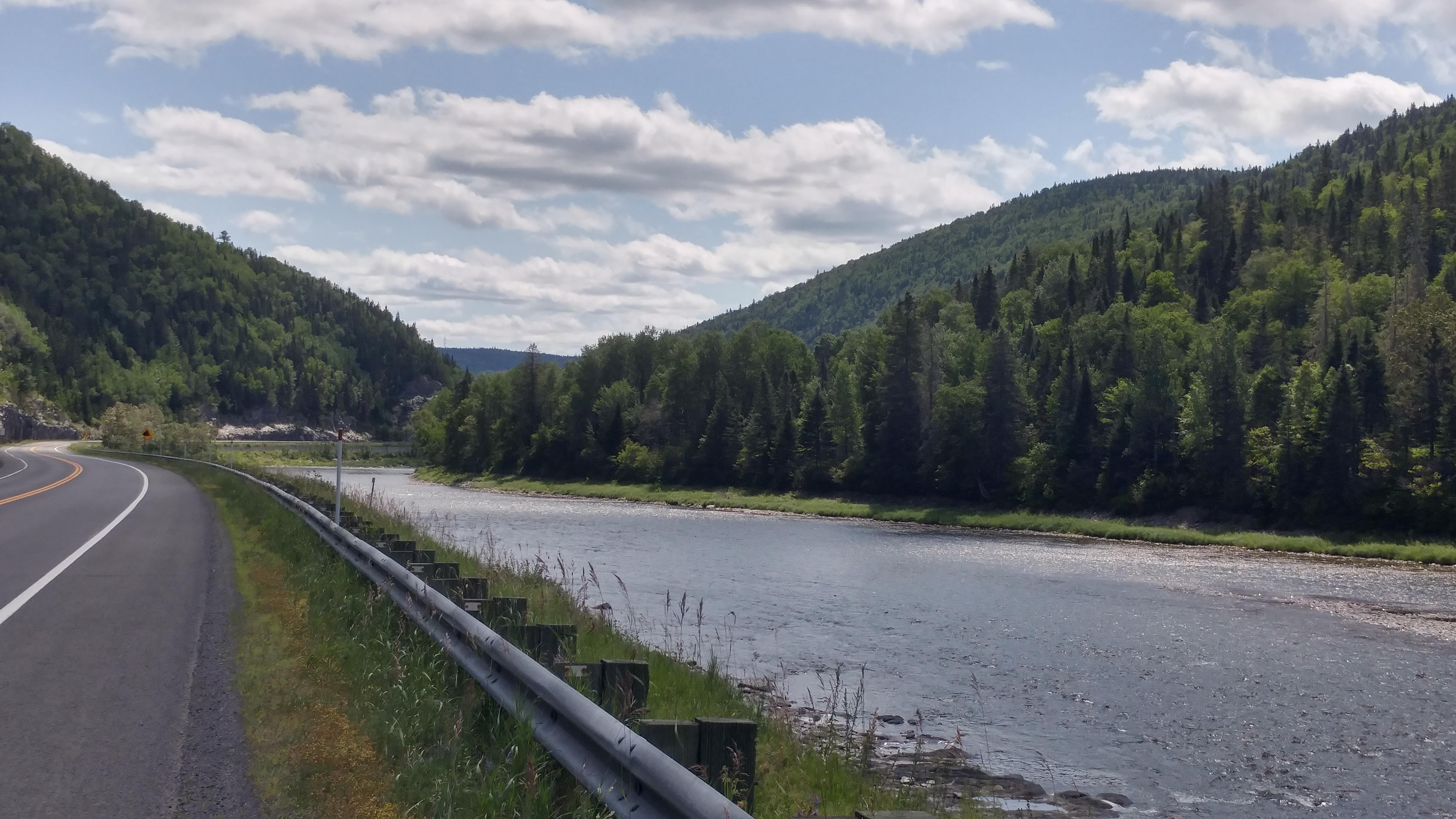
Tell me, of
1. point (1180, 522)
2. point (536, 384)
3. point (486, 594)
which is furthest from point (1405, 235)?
point (486, 594)

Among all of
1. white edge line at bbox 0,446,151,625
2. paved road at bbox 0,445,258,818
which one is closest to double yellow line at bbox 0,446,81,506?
white edge line at bbox 0,446,151,625

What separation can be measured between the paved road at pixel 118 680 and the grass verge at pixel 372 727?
0.92 feet

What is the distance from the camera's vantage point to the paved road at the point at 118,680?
693cm

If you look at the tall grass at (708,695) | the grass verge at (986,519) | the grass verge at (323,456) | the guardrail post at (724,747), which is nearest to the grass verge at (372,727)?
the guardrail post at (724,747)

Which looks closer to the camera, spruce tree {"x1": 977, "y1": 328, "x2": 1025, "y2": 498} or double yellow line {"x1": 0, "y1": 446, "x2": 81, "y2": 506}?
double yellow line {"x1": 0, "y1": 446, "x2": 81, "y2": 506}

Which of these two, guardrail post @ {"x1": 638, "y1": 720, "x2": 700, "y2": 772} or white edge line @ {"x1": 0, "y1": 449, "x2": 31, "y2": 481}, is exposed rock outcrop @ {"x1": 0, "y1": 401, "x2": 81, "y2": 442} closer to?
white edge line @ {"x1": 0, "y1": 449, "x2": 31, "y2": 481}

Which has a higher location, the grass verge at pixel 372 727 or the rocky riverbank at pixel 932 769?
the grass verge at pixel 372 727

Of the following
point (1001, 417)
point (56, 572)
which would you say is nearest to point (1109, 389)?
point (1001, 417)

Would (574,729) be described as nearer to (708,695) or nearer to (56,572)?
(708,695)

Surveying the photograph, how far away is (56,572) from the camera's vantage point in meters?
17.3

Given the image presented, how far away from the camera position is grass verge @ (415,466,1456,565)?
5903 cm

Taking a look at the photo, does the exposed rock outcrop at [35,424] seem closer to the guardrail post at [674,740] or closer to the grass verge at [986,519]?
the grass verge at [986,519]

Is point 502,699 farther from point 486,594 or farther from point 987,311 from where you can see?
point 987,311

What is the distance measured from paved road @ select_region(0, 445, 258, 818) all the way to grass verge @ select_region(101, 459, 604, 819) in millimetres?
279
